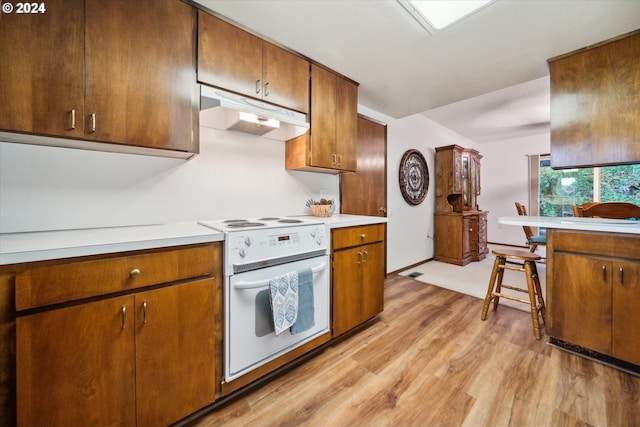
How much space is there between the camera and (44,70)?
108 cm

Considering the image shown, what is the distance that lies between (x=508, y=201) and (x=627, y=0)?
5.20 m

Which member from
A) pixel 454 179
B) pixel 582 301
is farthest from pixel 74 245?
pixel 454 179

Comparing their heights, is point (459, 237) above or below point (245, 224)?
below

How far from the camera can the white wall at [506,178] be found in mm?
5527

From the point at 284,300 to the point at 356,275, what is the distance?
29.7 inches

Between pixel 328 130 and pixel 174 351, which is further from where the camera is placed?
pixel 328 130

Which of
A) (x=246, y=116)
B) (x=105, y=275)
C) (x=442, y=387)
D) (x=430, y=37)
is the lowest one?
(x=442, y=387)

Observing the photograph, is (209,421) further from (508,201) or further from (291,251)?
(508,201)

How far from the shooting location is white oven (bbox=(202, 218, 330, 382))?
1.33 metres

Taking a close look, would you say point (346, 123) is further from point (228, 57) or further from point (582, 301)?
point (582, 301)

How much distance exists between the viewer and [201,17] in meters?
1.51

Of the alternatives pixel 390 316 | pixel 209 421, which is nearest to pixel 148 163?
pixel 209 421

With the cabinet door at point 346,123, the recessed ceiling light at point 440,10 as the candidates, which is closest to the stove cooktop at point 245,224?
the cabinet door at point 346,123

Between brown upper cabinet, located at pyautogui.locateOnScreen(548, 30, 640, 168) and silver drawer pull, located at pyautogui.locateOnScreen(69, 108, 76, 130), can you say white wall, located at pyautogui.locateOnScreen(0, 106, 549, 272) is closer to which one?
silver drawer pull, located at pyautogui.locateOnScreen(69, 108, 76, 130)
